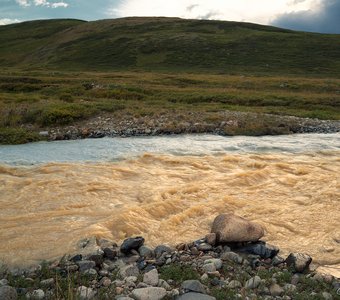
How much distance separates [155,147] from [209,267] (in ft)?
47.2

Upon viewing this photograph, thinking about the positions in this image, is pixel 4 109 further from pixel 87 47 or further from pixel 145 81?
pixel 87 47

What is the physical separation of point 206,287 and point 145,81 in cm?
5373

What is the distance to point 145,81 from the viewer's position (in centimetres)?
5944

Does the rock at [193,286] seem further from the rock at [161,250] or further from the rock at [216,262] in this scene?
the rock at [161,250]

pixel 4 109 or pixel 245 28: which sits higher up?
pixel 245 28

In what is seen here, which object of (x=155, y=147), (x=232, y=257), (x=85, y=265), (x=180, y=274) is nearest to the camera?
(x=180, y=274)

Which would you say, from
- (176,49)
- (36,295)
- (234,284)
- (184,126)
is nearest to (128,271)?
(36,295)

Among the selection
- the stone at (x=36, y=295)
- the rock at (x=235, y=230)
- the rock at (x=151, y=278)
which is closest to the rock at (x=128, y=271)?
the rock at (x=151, y=278)

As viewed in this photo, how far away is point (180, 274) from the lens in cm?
779

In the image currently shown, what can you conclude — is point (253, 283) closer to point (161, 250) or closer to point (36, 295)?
point (161, 250)

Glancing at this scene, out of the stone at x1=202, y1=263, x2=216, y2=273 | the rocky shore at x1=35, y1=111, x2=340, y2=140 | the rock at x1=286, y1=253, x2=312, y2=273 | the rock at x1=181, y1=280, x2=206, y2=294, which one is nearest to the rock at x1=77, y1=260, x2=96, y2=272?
the rock at x1=181, y1=280, x2=206, y2=294

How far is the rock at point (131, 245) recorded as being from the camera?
8.99 meters

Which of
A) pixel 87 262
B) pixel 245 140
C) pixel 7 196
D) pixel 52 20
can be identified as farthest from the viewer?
pixel 52 20

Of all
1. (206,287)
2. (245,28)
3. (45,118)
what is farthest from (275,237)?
(245,28)
